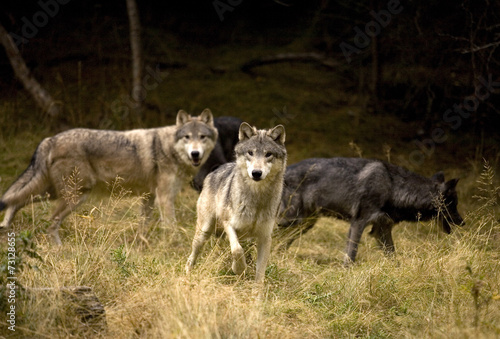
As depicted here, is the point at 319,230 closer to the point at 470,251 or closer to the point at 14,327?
the point at 470,251

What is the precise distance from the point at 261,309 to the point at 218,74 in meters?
10.5

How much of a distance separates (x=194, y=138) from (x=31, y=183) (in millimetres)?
2352

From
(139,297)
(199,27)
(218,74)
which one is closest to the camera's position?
(139,297)

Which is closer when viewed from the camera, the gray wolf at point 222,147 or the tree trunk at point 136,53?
the gray wolf at point 222,147

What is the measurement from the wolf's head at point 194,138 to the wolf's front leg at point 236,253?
9.16 feet

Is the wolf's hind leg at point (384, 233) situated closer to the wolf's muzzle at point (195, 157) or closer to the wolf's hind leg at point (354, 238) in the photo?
the wolf's hind leg at point (354, 238)

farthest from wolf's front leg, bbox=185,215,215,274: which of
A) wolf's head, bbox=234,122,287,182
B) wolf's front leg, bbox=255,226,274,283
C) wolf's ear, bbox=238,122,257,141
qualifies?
wolf's ear, bbox=238,122,257,141

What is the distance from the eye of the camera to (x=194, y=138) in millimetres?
8227

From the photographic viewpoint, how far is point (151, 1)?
15.1 metres

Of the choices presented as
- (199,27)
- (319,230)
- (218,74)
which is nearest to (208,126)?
(319,230)

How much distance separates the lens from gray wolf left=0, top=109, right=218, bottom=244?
746 cm

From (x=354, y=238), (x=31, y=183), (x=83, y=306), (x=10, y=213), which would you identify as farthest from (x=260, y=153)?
(x=10, y=213)

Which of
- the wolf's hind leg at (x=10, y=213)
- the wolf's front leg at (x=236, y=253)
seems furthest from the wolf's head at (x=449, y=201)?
the wolf's hind leg at (x=10, y=213)

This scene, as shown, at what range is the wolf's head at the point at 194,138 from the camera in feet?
26.4
